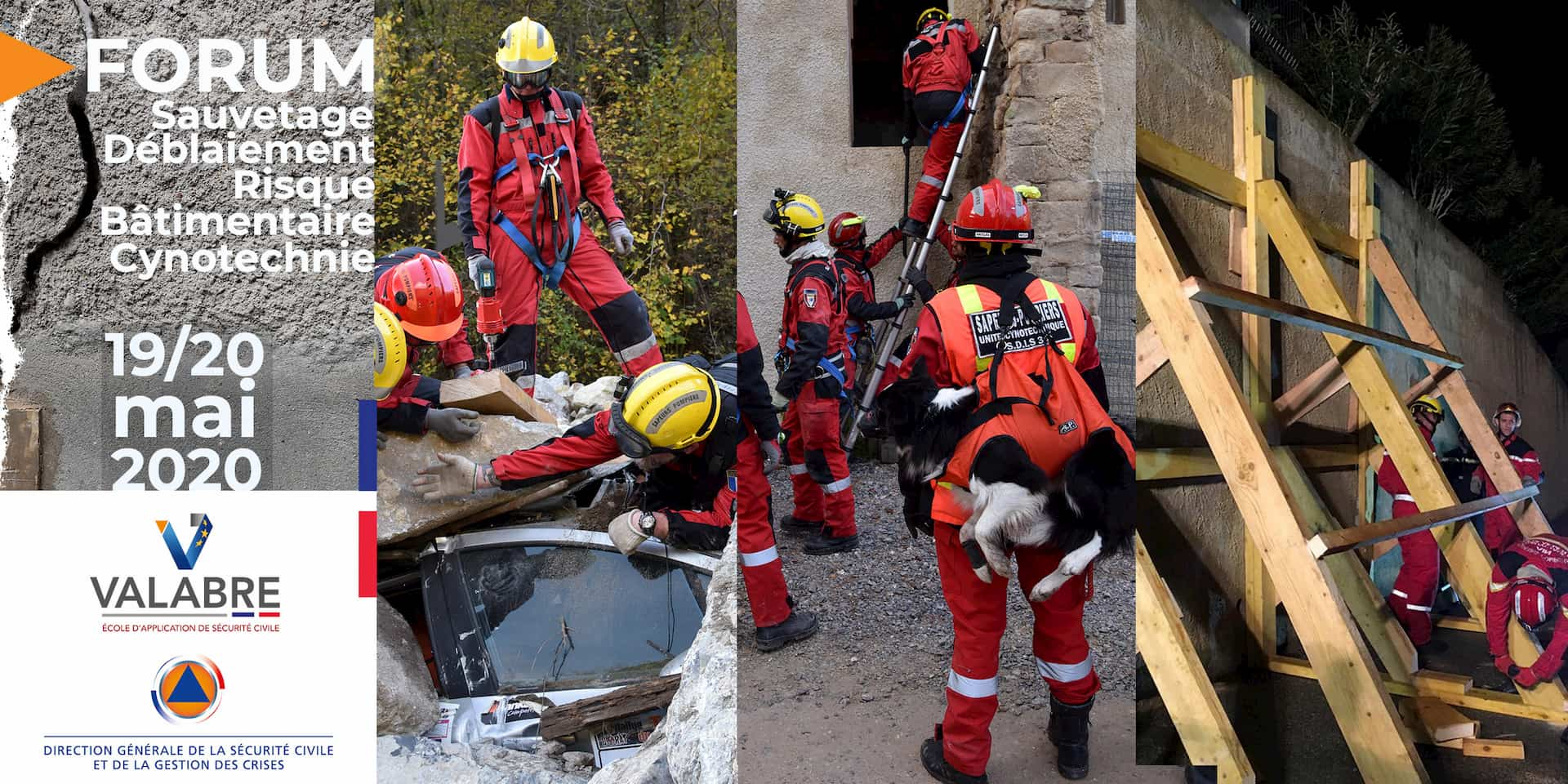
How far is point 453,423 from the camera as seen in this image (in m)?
3.08

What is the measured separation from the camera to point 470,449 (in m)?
3.11

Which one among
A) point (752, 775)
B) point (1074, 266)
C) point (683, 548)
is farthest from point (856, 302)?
point (752, 775)

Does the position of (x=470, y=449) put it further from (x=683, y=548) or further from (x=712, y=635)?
(x=712, y=635)

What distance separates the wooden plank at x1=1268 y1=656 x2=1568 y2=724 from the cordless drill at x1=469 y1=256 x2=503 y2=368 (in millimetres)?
2545

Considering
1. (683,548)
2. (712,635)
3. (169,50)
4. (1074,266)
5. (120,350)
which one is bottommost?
(712,635)

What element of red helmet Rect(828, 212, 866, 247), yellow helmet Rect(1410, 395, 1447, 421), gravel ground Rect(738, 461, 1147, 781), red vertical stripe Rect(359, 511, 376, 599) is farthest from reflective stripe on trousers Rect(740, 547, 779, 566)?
yellow helmet Rect(1410, 395, 1447, 421)

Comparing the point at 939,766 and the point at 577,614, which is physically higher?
the point at 577,614

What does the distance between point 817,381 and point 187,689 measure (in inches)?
83.0

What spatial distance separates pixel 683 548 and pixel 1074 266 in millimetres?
1428

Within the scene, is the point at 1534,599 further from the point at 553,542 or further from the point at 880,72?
the point at 553,542

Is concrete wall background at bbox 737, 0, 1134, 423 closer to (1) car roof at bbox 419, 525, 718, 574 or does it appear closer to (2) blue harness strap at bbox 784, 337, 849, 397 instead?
(2) blue harness strap at bbox 784, 337, 849, 397

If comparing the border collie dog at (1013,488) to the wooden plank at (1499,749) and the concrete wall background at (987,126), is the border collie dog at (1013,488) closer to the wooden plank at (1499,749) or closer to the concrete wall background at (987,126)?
the concrete wall background at (987,126)

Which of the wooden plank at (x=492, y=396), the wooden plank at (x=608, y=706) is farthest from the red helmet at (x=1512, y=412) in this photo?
the wooden plank at (x=492, y=396)

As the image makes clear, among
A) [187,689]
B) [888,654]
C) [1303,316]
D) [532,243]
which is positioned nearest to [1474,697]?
[1303,316]
